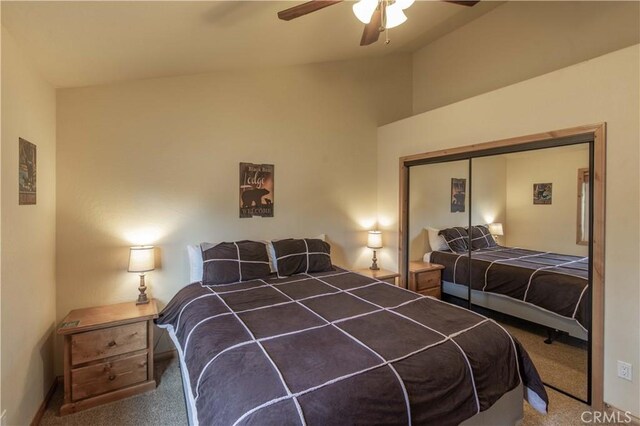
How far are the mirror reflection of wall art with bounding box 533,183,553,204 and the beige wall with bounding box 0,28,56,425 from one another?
355 cm

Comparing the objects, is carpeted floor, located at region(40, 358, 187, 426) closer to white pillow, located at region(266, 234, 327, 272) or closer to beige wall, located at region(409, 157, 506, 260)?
white pillow, located at region(266, 234, 327, 272)

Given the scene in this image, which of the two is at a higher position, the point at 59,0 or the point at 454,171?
the point at 59,0

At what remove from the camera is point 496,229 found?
287cm

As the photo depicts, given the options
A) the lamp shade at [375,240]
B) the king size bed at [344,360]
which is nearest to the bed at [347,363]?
the king size bed at [344,360]

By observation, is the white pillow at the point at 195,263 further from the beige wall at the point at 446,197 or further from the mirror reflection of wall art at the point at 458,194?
the mirror reflection of wall art at the point at 458,194

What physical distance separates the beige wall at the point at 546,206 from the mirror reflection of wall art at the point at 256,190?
2.28 meters

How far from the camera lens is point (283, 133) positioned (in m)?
3.34

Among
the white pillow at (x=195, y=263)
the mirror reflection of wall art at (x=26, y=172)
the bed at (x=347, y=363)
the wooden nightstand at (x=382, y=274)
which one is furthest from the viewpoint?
the wooden nightstand at (x=382, y=274)

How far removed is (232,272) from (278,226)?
838mm

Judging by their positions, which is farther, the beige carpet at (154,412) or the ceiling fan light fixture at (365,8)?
the beige carpet at (154,412)

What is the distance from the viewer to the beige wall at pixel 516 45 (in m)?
2.63

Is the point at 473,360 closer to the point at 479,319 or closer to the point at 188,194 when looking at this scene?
the point at 479,319

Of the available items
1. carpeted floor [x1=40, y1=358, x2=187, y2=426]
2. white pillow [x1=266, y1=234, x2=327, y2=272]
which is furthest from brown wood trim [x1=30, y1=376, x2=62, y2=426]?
white pillow [x1=266, y1=234, x2=327, y2=272]

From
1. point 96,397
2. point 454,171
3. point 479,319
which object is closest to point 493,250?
point 454,171
